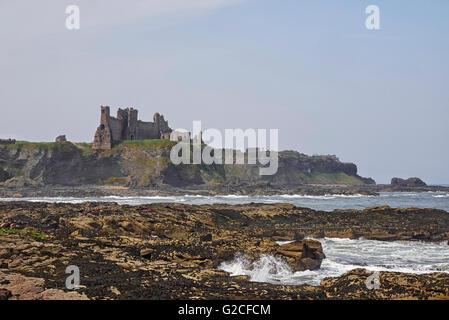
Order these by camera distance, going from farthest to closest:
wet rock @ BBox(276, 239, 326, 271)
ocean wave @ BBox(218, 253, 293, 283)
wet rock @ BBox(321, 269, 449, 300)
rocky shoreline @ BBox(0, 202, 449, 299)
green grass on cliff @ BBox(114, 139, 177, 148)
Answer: green grass on cliff @ BBox(114, 139, 177, 148) < wet rock @ BBox(276, 239, 326, 271) < ocean wave @ BBox(218, 253, 293, 283) < wet rock @ BBox(321, 269, 449, 300) < rocky shoreline @ BBox(0, 202, 449, 299)

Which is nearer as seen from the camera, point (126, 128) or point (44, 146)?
point (44, 146)

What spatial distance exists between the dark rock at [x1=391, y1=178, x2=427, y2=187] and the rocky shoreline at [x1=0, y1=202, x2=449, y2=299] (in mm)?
133210

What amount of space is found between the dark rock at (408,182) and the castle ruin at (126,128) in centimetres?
8820

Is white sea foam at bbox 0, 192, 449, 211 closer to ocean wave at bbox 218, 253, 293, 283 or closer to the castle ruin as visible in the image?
ocean wave at bbox 218, 253, 293, 283

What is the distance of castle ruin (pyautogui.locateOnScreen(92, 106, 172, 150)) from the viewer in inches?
5157

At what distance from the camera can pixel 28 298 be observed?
1381cm

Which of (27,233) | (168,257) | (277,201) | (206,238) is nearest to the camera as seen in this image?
(168,257)

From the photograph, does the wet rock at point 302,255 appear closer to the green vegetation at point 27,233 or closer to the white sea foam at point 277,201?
the green vegetation at point 27,233

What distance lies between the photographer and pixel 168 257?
21.9 metres

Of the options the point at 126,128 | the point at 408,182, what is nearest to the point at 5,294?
the point at 126,128

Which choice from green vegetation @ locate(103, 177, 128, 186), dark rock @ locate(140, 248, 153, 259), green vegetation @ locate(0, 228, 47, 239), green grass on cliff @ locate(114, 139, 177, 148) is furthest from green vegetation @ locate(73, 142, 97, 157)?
dark rock @ locate(140, 248, 153, 259)

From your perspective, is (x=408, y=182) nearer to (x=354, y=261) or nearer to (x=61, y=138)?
(x=61, y=138)

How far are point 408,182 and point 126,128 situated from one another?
10503 cm

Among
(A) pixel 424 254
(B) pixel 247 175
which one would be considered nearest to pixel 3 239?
(A) pixel 424 254
